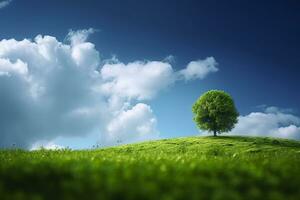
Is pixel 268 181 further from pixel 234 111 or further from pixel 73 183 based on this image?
pixel 234 111

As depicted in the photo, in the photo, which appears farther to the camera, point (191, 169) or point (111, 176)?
point (191, 169)

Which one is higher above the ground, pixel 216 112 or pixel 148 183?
pixel 216 112

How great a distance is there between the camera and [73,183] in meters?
9.23

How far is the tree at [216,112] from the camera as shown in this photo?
9088 cm

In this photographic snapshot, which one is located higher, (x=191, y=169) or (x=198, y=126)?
(x=198, y=126)

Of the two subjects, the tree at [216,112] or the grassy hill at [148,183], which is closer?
the grassy hill at [148,183]

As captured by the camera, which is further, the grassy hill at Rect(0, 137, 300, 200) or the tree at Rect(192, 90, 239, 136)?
the tree at Rect(192, 90, 239, 136)

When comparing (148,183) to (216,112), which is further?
(216,112)

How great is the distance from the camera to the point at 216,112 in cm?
9106

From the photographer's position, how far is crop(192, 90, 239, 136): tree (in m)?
90.9

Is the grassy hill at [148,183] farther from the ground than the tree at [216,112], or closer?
closer

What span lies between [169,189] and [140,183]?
684mm

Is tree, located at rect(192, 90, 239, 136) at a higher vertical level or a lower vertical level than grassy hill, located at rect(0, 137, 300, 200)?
higher

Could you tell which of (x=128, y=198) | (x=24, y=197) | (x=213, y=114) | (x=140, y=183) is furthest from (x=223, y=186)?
(x=213, y=114)
